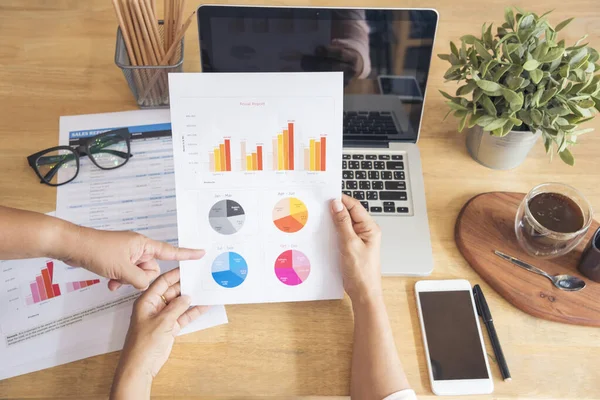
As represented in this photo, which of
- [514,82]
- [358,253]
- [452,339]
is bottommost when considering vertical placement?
[452,339]

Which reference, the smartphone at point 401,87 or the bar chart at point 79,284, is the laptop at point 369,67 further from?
the bar chart at point 79,284

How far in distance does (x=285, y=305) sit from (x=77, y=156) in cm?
47

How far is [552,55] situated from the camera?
31.8 inches

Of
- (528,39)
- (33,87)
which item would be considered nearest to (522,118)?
(528,39)

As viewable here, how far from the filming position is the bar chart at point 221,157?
81 centimetres

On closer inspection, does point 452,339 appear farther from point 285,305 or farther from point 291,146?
point 291,146

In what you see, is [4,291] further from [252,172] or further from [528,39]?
[528,39]

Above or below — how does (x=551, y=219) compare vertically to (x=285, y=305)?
above

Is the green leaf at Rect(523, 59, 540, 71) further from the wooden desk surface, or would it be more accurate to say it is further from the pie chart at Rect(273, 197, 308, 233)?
the pie chart at Rect(273, 197, 308, 233)

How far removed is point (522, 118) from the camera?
86 cm

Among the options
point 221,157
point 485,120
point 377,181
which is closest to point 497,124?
point 485,120

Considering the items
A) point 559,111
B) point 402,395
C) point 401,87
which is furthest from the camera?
point 401,87

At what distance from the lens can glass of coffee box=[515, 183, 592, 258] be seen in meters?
0.84

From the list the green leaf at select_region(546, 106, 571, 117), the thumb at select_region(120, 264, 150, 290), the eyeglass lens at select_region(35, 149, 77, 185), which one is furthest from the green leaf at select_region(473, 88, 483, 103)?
the eyeglass lens at select_region(35, 149, 77, 185)
